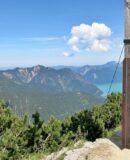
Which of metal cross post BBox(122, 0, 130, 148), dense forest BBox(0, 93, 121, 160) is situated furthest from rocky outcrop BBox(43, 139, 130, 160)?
dense forest BBox(0, 93, 121, 160)

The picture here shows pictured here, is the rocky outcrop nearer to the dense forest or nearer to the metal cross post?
the metal cross post

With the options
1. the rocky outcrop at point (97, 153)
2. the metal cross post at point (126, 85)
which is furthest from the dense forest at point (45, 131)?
the metal cross post at point (126, 85)

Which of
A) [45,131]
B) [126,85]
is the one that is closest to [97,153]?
[126,85]

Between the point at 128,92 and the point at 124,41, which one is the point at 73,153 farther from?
the point at 124,41

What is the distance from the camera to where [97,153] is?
10.9m

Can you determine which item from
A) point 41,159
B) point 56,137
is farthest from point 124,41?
point 56,137

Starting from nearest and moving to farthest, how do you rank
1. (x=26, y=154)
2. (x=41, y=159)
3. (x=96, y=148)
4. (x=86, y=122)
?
(x=96, y=148) → (x=41, y=159) → (x=26, y=154) → (x=86, y=122)

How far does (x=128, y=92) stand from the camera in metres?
11.7

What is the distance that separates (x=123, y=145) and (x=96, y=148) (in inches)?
43.2

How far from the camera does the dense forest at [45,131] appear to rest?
49.2 feet

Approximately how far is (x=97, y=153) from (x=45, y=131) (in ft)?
17.9

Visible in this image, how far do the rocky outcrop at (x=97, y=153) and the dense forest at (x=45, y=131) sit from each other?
2.61 m

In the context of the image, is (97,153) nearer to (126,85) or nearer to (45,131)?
(126,85)

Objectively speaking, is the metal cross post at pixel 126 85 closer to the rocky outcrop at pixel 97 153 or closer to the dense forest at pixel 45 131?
the rocky outcrop at pixel 97 153
